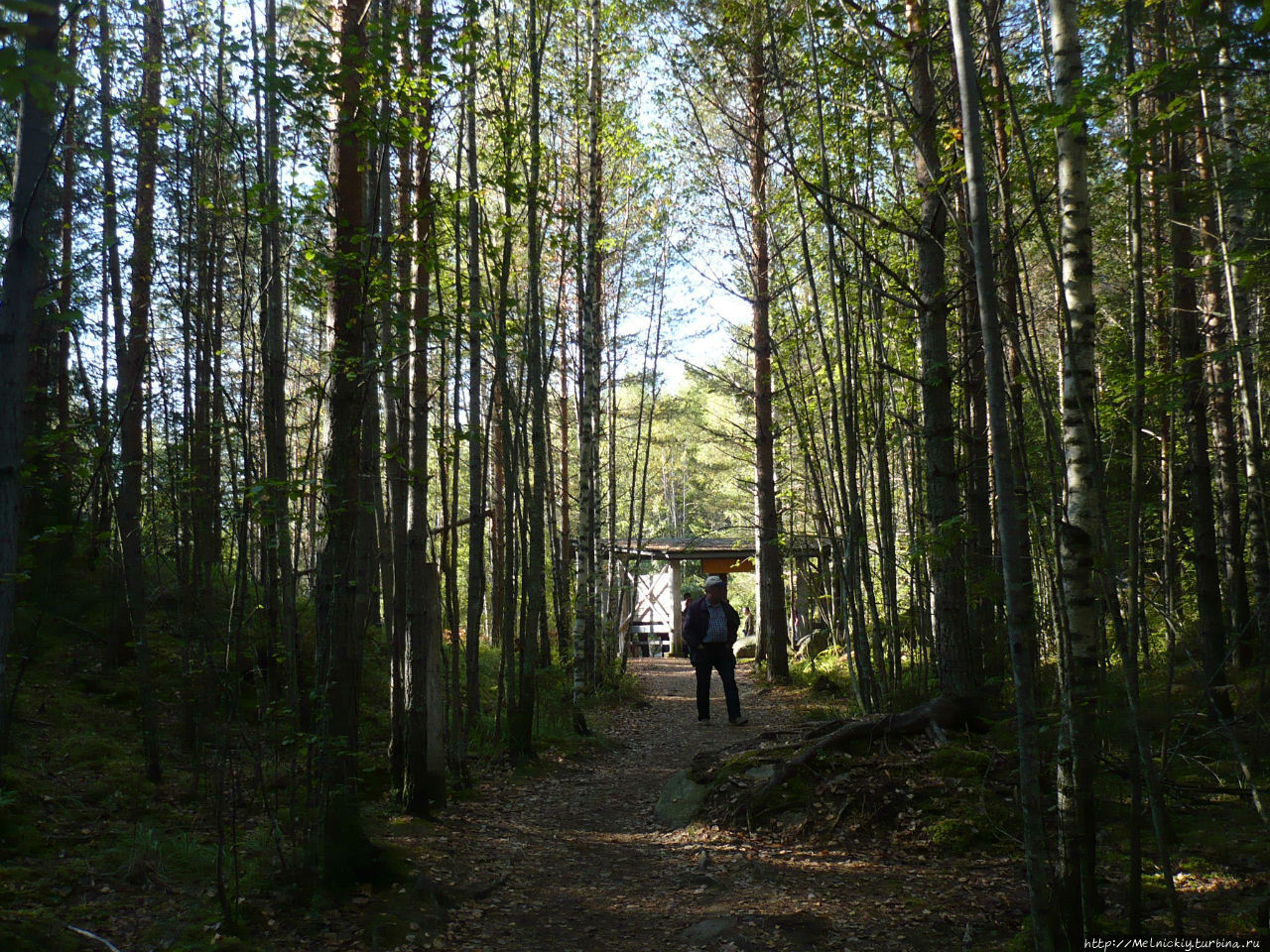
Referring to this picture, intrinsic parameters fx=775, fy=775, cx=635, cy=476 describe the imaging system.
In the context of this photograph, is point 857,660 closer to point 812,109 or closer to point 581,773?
point 581,773

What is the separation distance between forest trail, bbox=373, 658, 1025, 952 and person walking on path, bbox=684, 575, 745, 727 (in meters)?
2.69

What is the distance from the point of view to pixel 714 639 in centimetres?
884

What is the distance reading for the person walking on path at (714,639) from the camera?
8.85 meters

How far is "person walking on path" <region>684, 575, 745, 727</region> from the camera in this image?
8.85 metres

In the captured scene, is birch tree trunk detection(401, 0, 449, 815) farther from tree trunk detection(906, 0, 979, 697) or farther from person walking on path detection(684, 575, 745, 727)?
person walking on path detection(684, 575, 745, 727)

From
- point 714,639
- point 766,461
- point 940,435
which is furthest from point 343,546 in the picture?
point 766,461

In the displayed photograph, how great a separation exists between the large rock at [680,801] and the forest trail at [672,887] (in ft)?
0.37

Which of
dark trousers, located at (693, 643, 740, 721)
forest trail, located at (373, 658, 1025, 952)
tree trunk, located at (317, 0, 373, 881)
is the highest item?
tree trunk, located at (317, 0, 373, 881)

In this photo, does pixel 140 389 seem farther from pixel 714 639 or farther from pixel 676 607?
pixel 676 607

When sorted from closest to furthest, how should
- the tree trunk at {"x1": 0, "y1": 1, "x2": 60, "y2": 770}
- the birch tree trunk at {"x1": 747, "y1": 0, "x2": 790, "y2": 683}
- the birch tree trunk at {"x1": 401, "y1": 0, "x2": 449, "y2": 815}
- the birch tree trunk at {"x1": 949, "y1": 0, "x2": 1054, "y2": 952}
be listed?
1. the tree trunk at {"x1": 0, "y1": 1, "x2": 60, "y2": 770}
2. the birch tree trunk at {"x1": 949, "y1": 0, "x2": 1054, "y2": 952}
3. the birch tree trunk at {"x1": 401, "y1": 0, "x2": 449, "y2": 815}
4. the birch tree trunk at {"x1": 747, "y1": 0, "x2": 790, "y2": 683}

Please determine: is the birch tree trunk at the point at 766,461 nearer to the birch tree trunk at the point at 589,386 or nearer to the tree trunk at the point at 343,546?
the birch tree trunk at the point at 589,386

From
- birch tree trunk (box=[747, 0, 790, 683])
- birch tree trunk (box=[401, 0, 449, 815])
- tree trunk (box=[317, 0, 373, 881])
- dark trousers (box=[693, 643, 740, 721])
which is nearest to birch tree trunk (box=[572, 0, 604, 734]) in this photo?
dark trousers (box=[693, 643, 740, 721])

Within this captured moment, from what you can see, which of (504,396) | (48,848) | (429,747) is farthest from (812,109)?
(48,848)

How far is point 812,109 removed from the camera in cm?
739
